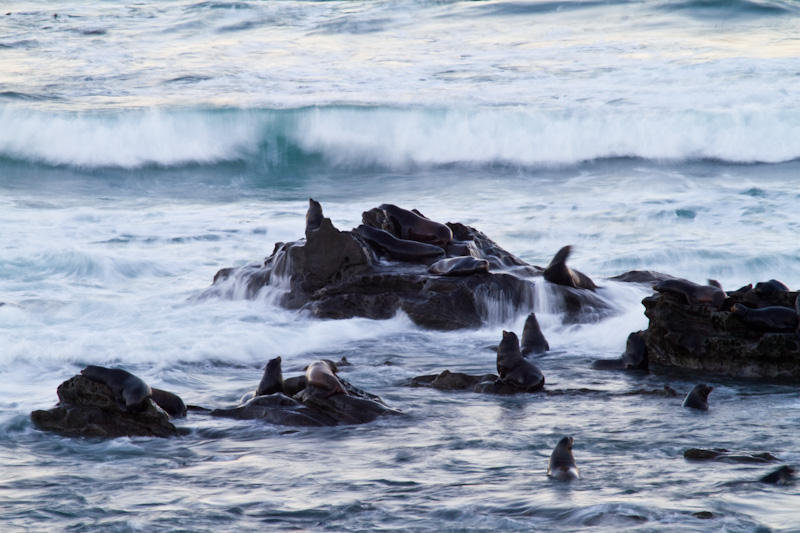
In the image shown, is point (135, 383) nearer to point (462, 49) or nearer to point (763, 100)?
point (763, 100)

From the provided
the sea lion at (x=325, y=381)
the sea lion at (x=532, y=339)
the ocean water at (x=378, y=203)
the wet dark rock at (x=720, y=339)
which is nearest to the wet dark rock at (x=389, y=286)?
the ocean water at (x=378, y=203)

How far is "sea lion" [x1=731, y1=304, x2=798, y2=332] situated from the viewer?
777cm

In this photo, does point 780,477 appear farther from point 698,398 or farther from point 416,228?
point 416,228

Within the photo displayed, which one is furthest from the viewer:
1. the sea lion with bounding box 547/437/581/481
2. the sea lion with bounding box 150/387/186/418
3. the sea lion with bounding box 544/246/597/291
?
the sea lion with bounding box 544/246/597/291

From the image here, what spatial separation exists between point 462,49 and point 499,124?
24.9 feet

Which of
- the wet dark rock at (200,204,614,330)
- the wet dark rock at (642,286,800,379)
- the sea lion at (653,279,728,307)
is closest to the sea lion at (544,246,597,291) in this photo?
the wet dark rock at (200,204,614,330)

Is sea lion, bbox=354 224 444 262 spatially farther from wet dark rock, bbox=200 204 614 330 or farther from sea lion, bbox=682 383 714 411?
sea lion, bbox=682 383 714 411

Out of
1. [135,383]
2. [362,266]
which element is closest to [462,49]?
[362,266]

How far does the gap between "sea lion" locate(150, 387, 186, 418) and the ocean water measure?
0.26 metres

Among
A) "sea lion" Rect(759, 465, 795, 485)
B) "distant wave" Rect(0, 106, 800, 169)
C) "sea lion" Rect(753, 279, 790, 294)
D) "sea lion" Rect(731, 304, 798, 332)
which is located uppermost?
"distant wave" Rect(0, 106, 800, 169)

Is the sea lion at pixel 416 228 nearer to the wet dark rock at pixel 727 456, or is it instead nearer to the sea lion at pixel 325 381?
the sea lion at pixel 325 381

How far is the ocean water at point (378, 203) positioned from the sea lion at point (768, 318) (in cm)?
53

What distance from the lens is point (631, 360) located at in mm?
8117

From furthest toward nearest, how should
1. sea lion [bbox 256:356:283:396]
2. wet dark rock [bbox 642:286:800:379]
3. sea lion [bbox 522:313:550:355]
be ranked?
sea lion [bbox 522:313:550:355] < wet dark rock [bbox 642:286:800:379] < sea lion [bbox 256:356:283:396]
